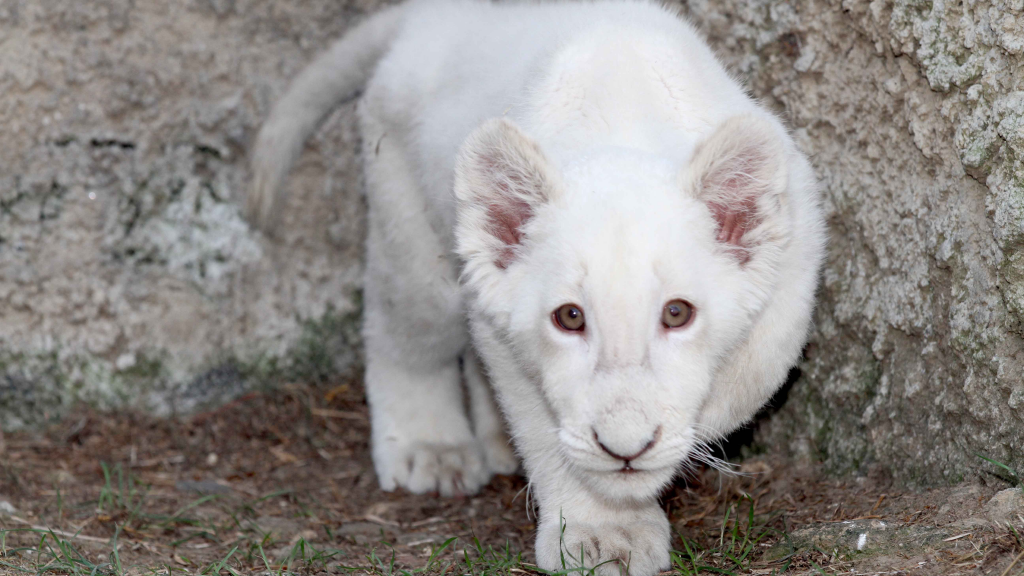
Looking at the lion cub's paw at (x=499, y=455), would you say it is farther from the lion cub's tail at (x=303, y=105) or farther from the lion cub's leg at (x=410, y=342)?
the lion cub's tail at (x=303, y=105)

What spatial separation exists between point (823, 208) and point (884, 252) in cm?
33

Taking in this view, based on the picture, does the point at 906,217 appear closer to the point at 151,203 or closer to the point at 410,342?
the point at 410,342

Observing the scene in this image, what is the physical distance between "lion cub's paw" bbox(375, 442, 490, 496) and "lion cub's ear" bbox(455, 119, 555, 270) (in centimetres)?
164

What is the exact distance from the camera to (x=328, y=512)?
4.21m

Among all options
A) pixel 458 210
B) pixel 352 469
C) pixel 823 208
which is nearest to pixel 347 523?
pixel 352 469

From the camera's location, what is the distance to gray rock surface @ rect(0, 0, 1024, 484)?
3025 millimetres

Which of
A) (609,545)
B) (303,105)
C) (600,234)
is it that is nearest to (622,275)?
(600,234)

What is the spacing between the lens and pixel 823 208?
12.1 feet

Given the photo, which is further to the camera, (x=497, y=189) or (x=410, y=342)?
(x=410, y=342)

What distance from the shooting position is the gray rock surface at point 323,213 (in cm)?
303

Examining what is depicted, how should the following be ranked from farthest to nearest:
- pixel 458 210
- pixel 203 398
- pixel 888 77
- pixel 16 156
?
pixel 203 398, pixel 16 156, pixel 888 77, pixel 458 210

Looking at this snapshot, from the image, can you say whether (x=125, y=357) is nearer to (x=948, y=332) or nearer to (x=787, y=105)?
(x=787, y=105)

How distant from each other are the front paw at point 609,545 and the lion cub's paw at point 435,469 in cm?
127

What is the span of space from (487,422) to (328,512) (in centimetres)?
93
